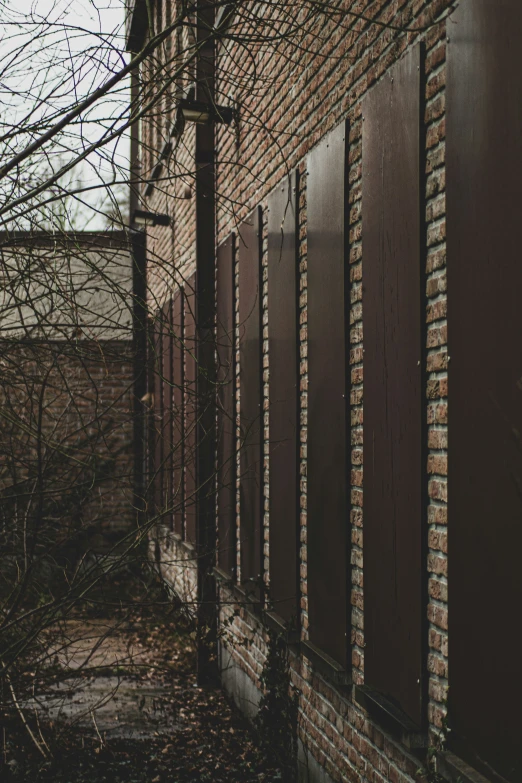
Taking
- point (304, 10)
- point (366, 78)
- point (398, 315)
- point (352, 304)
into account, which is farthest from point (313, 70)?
point (398, 315)

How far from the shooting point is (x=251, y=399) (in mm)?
5984

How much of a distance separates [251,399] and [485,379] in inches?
138

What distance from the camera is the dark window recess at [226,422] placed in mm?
6500

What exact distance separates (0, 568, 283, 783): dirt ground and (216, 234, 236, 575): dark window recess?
76 cm

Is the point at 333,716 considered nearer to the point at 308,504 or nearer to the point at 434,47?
the point at 308,504

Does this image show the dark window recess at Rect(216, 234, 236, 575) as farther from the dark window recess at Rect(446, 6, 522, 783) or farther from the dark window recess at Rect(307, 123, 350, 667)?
the dark window recess at Rect(446, 6, 522, 783)

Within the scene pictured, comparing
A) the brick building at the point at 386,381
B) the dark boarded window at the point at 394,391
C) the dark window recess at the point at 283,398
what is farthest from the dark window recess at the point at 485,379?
the dark window recess at the point at 283,398

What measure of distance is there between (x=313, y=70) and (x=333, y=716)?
11.9ft

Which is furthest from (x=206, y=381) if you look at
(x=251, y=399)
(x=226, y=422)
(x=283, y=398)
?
(x=283, y=398)

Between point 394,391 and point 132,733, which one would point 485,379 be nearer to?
point 394,391

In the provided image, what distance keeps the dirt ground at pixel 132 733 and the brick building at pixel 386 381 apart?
483mm

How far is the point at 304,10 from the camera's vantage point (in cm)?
497

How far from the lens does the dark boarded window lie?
3.13 m

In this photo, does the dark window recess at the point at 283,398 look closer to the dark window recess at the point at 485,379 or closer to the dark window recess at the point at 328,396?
the dark window recess at the point at 328,396
